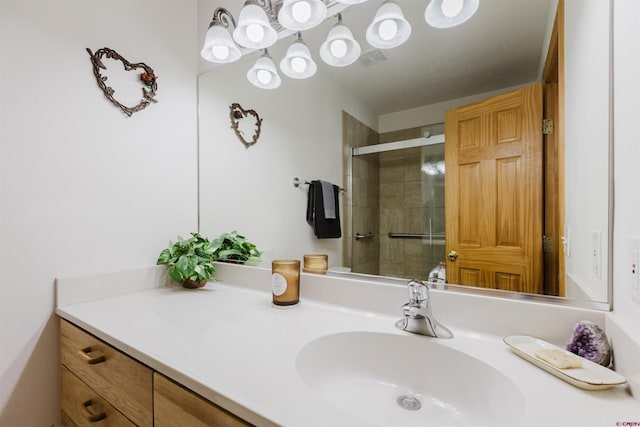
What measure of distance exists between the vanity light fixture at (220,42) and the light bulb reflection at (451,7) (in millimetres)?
862

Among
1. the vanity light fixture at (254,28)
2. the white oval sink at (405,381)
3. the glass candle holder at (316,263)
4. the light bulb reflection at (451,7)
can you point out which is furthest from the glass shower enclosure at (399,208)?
the vanity light fixture at (254,28)

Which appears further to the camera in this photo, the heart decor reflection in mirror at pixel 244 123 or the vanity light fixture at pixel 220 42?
the heart decor reflection in mirror at pixel 244 123

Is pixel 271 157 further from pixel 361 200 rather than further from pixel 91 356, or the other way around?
pixel 91 356

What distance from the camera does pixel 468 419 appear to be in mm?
610

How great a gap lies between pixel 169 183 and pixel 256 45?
0.73 meters

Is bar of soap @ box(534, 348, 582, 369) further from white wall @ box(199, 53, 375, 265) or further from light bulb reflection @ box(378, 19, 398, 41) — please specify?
light bulb reflection @ box(378, 19, 398, 41)

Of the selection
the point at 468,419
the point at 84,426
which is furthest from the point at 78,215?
the point at 468,419

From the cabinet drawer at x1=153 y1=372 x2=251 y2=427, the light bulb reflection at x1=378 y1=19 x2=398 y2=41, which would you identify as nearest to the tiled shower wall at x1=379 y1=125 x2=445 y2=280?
the light bulb reflection at x1=378 y1=19 x2=398 y2=41

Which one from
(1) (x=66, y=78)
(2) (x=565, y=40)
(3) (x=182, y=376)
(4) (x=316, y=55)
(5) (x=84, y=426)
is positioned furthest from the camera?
(4) (x=316, y=55)

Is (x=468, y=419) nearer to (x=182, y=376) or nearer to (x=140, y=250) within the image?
(x=182, y=376)

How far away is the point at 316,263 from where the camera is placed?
46.1 inches

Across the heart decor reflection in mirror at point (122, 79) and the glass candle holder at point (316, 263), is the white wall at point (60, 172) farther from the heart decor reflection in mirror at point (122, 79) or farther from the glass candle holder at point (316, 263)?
the glass candle holder at point (316, 263)

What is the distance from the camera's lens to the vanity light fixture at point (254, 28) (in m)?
1.14

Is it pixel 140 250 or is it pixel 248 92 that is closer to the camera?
pixel 140 250
